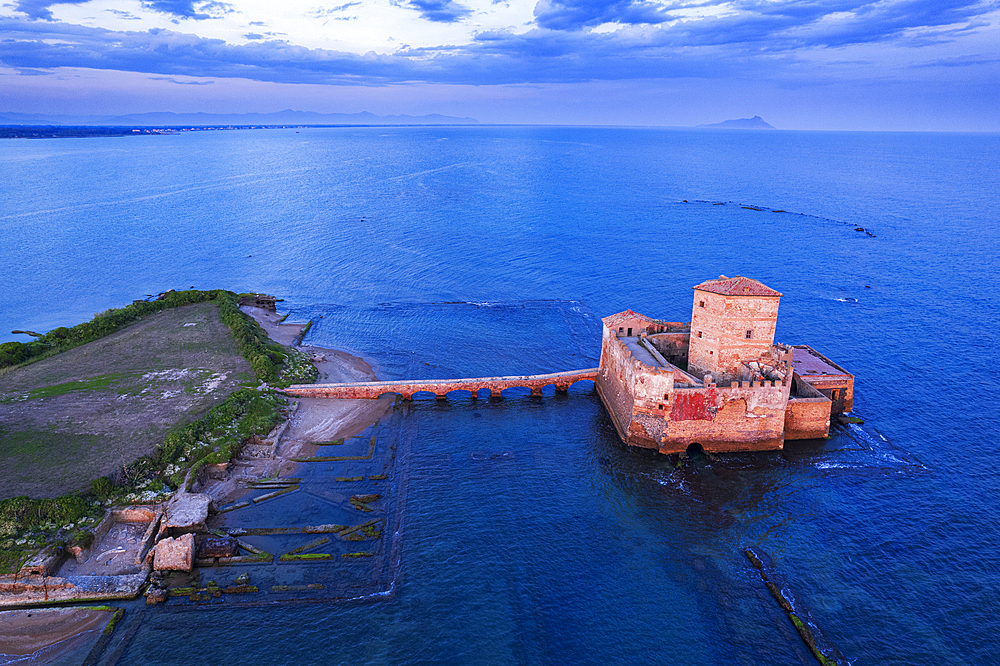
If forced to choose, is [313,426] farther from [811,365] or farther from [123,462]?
[811,365]

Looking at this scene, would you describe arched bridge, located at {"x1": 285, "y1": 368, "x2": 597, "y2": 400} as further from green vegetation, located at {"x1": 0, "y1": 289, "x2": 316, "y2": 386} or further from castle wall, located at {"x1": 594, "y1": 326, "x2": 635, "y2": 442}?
castle wall, located at {"x1": 594, "y1": 326, "x2": 635, "y2": 442}

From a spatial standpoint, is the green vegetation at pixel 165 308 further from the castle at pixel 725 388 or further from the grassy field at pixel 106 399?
the castle at pixel 725 388

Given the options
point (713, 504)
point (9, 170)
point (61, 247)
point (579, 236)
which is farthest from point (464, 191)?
point (9, 170)

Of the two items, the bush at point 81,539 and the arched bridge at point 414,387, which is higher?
the arched bridge at point 414,387

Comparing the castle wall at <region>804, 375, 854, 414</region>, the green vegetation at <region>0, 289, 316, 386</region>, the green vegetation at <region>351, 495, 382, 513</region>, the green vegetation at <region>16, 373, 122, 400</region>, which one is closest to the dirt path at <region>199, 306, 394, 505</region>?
the green vegetation at <region>0, 289, 316, 386</region>

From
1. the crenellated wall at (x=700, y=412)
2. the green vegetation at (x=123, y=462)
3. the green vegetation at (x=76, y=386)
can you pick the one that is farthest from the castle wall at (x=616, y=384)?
the green vegetation at (x=76, y=386)

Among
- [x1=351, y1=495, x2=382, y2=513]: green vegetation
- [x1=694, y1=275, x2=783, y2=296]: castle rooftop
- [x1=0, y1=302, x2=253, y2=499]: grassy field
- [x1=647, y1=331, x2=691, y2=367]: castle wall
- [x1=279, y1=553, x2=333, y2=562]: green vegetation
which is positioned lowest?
[x1=279, y1=553, x2=333, y2=562]: green vegetation

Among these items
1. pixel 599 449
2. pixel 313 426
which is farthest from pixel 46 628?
pixel 599 449
